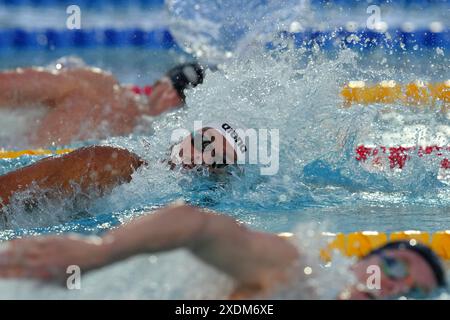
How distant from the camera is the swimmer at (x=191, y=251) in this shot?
114cm

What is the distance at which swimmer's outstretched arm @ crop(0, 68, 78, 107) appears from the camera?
3.51 meters

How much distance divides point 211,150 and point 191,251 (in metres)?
1.53

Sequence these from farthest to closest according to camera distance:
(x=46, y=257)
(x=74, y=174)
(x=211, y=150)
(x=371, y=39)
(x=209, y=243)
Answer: (x=371, y=39), (x=211, y=150), (x=74, y=174), (x=209, y=243), (x=46, y=257)

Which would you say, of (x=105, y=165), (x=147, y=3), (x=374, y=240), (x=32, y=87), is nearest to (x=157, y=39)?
(x=147, y=3)

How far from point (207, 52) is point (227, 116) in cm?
265

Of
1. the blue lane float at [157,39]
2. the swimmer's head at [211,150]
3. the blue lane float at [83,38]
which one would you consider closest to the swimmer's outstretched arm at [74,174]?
the swimmer's head at [211,150]

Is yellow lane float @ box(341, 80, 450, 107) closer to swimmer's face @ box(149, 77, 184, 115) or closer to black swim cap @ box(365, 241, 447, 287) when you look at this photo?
swimmer's face @ box(149, 77, 184, 115)

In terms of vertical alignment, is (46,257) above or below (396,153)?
below

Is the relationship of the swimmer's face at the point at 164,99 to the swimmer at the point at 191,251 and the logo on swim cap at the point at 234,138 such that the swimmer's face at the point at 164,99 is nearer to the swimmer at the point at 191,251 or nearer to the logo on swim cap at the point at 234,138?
the logo on swim cap at the point at 234,138

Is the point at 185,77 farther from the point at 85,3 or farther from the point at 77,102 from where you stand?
the point at 85,3

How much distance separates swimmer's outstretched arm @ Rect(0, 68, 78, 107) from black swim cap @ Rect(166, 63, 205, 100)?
59 cm

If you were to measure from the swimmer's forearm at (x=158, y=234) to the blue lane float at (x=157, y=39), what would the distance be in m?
4.71

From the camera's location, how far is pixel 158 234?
1201mm

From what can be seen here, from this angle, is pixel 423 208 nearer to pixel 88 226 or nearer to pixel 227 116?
pixel 227 116
